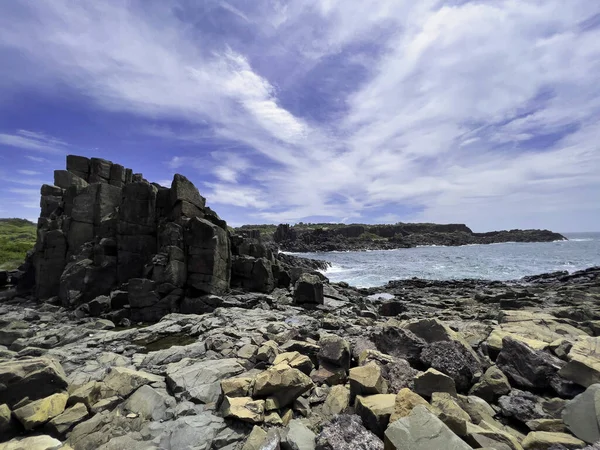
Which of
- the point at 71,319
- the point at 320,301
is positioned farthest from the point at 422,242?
the point at 71,319

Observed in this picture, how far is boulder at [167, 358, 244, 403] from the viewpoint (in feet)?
25.3

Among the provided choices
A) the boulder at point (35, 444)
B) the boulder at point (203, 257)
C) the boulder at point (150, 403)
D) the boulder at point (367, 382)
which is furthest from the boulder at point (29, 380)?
the boulder at point (203, 257)

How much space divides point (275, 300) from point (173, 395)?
1576cm

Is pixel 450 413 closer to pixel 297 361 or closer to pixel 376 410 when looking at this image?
pixel 376 410

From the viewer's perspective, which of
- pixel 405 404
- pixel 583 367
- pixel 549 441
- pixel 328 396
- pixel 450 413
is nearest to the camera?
pixel 549 441

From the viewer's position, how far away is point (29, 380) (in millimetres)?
7082

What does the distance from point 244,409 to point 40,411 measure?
4.39 m

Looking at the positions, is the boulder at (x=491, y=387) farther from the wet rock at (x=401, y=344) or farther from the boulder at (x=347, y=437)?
the boulder at (x=347, y=437)

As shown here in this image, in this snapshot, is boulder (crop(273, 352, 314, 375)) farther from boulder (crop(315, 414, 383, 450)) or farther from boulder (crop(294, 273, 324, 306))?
boulder (crop(294, 273, 324, 306))

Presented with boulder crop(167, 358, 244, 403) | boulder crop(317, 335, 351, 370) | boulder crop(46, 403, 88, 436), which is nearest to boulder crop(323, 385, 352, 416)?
boulder crop(317, 335, 351, 370)

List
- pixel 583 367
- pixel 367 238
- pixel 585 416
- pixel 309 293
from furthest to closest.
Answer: pixel 367 238
pixel 309 293
pixel 583 367
pixel 585 416

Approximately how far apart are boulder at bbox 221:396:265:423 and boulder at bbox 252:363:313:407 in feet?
0.82

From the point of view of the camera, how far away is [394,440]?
15.3ft

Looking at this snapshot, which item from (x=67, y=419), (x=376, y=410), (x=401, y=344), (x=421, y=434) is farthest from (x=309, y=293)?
(x=421, y=434)
